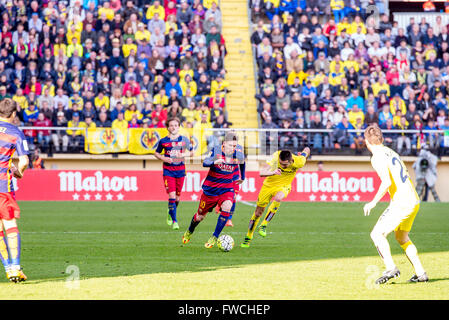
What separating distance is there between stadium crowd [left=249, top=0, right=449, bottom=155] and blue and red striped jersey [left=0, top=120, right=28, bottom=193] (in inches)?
691

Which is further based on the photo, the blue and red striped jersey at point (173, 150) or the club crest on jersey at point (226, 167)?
the blue and red striped jersey at point (173, 150)

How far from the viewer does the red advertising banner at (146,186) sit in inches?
1001

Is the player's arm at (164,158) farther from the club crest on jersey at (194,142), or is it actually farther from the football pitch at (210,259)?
the club crest on jersey at (194,142)

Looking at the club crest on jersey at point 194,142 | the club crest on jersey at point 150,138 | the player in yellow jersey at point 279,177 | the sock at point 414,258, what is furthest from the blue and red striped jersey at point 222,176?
the club crest on jersey at point 150,138

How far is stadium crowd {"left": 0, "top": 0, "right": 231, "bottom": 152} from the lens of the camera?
26.8m

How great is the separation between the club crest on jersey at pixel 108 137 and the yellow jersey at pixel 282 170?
12447 mm

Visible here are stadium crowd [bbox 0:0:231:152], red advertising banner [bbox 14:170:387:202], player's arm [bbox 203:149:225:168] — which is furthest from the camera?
stadium crowd [bbox 0:0:231:152]

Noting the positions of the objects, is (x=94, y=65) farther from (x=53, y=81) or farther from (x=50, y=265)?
(x=50, y=265)

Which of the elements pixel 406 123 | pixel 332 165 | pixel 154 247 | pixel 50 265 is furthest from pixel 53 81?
pixel 50 265

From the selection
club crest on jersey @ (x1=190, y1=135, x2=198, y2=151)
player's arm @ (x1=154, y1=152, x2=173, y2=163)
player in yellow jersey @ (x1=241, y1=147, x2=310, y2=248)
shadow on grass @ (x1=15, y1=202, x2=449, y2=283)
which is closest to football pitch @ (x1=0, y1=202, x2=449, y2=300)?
shadow on grass @ (x1=15, y1=202, x2=449, y2=283)

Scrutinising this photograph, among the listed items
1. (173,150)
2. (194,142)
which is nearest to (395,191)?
(173,150)

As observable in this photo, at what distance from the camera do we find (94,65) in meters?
28.1

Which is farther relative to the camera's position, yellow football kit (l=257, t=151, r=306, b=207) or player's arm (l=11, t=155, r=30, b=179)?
yellow football kit (l=257, t=151, r=306, b=207)

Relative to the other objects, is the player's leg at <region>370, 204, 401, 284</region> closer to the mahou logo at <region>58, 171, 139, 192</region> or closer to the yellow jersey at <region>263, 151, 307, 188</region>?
the yellow jersey at <region>263, 151, 307, 188</region>
